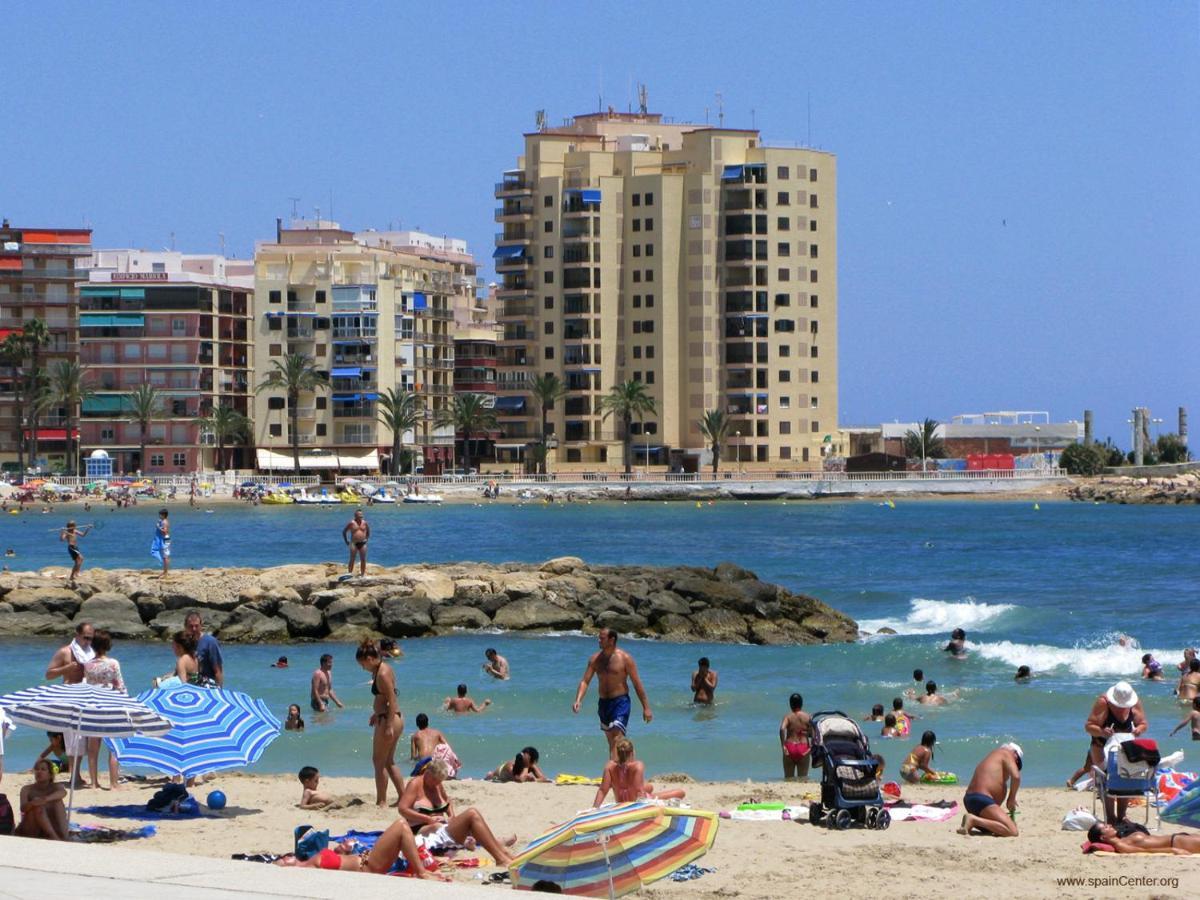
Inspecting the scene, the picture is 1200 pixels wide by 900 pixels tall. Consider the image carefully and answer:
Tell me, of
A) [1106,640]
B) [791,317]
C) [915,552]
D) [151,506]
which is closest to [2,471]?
[151,506]

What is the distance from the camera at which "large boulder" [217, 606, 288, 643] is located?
105ft

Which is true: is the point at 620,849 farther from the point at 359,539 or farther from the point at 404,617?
the point at 359,539

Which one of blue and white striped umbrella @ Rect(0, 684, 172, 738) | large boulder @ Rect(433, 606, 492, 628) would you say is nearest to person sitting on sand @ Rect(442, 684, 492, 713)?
blue and white striped umbrella @ Rect(0, 684, 172, 738)

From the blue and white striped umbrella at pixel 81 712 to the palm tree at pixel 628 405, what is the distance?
335 feet

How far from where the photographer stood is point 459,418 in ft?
395

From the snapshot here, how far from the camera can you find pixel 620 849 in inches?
441

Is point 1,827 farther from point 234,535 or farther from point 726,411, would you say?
point 726,411

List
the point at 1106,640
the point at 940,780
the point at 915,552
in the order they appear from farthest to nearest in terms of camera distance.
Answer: the point at 915,552, the point at 1106,640, the point at 940,780

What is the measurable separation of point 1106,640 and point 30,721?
1095 inches

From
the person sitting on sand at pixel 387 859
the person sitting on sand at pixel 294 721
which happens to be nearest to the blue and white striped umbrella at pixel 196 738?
the person sitting on sand at pixel 387 859

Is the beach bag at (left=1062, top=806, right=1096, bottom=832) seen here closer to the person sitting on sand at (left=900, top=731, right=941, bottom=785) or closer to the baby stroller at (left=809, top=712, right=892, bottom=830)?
the baby stroller at (left=809, top=712, right=892, bottom=830)

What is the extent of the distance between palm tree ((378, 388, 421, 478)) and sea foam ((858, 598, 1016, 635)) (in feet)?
241

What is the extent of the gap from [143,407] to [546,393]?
26.1 meters

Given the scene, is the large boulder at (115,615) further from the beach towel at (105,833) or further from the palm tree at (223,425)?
the palm tree at (223,425)
